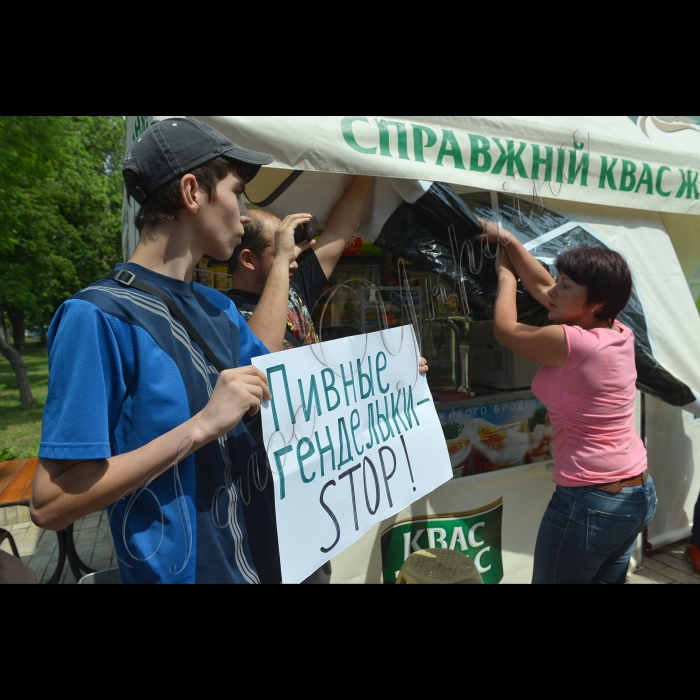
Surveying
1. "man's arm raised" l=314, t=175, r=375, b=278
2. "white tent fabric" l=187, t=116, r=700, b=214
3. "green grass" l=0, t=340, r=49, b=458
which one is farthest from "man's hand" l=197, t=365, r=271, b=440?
"green grass" l=0, t=340, r=49, b=458

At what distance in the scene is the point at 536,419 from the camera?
301 centimetres

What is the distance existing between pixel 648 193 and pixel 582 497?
5.41 feet

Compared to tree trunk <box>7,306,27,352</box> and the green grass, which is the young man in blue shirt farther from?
tree trunk <box>7,306,27,352</box>

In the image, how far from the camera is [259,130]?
1.58m

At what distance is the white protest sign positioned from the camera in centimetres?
125

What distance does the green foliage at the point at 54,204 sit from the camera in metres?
5.40

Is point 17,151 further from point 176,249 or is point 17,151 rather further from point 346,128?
point 176,249

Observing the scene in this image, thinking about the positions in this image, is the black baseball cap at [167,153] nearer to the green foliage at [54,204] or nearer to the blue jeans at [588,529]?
the blue jeans at [588,529]

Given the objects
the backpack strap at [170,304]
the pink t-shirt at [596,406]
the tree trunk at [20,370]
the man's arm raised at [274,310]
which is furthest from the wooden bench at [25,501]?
the tree trunk at [20,370]

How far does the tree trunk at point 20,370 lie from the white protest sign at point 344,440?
9500 mm

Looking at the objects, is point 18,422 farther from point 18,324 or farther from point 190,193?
point 18,324

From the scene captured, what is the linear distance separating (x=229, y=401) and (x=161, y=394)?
14cm

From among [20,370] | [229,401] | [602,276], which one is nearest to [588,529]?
[602,276]

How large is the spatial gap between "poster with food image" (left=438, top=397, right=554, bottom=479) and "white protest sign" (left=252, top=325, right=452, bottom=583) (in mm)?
950
